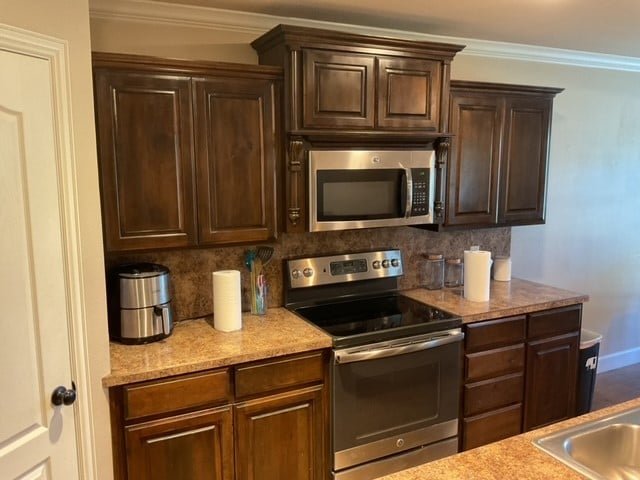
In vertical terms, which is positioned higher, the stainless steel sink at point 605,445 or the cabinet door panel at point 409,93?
the cabinet door panel at point 409,93

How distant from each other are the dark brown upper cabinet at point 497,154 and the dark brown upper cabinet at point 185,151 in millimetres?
1104

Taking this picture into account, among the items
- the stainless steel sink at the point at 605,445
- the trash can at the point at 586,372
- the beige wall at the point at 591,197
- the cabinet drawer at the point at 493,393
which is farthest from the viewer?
the beige wall at the point at 591,197

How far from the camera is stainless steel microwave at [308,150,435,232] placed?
258 cm

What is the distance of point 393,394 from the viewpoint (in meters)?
2.54

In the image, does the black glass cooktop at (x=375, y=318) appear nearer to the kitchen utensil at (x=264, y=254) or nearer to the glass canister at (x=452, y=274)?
the kitchen utensil at (x=264, y=254)

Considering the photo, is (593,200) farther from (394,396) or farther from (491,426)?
(394,396)

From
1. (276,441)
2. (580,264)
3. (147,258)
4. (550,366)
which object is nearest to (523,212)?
(550,366)

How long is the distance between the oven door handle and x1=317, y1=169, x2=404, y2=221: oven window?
26.3 inches

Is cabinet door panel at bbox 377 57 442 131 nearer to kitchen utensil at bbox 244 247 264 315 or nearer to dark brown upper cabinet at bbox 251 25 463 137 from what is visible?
dark brown upper cabinet at bbox 251 25 463 137

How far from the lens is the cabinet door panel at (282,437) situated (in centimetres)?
226

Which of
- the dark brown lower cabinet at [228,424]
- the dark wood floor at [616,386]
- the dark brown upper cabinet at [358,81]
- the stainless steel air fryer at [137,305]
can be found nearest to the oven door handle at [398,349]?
the dark brown lower cabinet at [228,424]

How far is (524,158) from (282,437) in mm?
2139

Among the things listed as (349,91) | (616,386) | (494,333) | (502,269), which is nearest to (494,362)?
(494,333)

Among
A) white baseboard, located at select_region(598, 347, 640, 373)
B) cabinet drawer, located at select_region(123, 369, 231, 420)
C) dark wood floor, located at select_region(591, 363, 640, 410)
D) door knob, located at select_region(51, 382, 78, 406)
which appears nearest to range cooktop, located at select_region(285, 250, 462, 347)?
cabinet drawer, located at select_region(123, 369, 231, 420)
